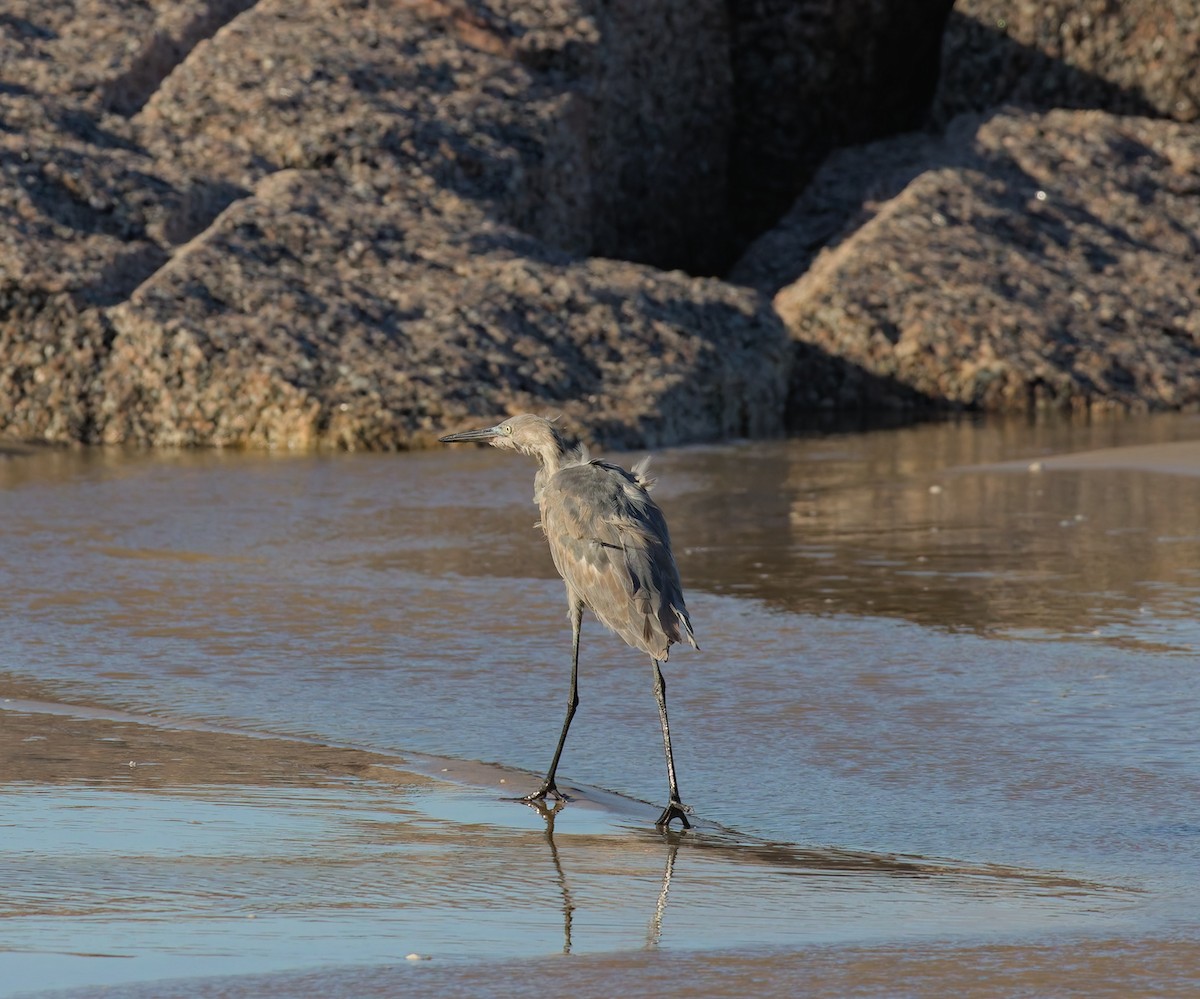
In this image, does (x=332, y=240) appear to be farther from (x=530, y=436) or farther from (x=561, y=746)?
(x=561, y=746)

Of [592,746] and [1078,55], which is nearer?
[592,746]

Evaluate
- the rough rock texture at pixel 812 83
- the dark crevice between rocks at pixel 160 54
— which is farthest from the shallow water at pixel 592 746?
the rough rock texture at pixel 812 83

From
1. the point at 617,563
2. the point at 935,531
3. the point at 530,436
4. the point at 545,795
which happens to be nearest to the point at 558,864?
the point at 545,795

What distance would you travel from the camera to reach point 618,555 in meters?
4.55

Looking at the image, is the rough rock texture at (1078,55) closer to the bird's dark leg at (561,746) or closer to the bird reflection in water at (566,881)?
the bird's dark leg at (561,746)

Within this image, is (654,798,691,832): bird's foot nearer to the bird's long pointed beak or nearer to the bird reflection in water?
the bird reflection in water

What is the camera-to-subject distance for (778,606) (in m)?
6.63

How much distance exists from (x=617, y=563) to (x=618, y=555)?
1.0 inches

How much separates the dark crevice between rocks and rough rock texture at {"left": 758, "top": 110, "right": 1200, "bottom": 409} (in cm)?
455

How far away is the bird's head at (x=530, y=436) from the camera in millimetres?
5148

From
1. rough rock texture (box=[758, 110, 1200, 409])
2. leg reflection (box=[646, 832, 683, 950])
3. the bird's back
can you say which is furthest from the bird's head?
rough rock texture (box=[758, 110, 1200, 409])

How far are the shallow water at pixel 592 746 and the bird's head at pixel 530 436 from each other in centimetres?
75

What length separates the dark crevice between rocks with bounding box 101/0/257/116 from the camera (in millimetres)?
12344

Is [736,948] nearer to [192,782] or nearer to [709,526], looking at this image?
[192,782]
